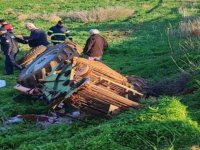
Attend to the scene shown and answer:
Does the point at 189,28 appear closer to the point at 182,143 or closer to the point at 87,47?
the point at 87,47

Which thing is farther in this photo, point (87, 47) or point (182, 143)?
point (87, 47)

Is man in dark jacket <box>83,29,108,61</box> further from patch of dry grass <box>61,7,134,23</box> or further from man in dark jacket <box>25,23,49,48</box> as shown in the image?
patch of dry grass <box>61,7,134,23</box>

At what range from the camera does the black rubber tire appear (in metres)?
10.7

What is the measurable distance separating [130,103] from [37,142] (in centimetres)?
211

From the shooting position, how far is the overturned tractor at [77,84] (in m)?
8.95

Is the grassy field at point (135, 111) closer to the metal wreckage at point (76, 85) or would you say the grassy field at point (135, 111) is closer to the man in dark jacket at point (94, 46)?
the metal wreckage at point (76, 85)

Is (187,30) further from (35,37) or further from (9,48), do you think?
(9,48)

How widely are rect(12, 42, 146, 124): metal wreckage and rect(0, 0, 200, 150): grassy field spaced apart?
0.97 feet

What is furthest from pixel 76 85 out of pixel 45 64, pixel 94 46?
pixel 94 46

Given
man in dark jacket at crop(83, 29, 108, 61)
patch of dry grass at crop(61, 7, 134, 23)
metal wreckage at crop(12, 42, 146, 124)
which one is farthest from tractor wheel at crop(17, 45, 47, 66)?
patch of dry grass at crop(61, 7, 134, 23)

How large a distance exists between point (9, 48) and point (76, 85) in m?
6.08

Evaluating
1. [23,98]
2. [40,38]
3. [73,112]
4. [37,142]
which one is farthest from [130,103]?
[40,38]

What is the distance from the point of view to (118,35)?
21.1 meters

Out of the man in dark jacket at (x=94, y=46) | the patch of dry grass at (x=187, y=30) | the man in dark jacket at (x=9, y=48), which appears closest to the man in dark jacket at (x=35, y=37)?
the man in dark jacket at (x=9, y=48)
